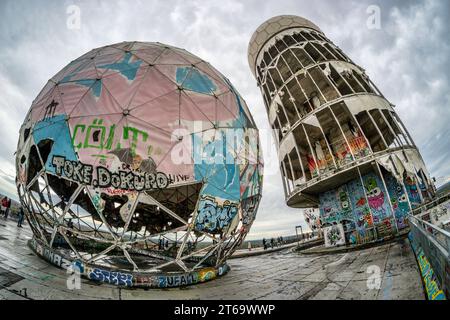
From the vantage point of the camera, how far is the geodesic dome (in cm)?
555

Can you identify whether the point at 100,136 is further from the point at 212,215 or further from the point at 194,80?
the point at 212,215

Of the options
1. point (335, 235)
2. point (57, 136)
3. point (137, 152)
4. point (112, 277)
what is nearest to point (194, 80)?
point (137, 152)

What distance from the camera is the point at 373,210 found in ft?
55.8

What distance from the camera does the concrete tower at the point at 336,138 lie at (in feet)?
53.0

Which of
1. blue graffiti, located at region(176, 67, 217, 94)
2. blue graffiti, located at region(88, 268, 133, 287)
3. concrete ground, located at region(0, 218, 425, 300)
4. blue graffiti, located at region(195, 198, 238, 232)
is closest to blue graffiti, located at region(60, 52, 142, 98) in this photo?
blue graffiti, located at region(176, 67, 217, 94)

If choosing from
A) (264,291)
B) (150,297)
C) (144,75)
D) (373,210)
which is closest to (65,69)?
(144,75)

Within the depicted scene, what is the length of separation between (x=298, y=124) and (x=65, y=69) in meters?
19.1

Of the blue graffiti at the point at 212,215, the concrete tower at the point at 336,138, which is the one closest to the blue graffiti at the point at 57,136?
the blue graffiti at the point at 212,215

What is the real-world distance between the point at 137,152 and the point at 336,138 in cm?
2078

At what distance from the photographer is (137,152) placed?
5.69 m

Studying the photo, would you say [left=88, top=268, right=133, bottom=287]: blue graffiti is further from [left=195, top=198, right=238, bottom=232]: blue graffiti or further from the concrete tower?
the concrete tower

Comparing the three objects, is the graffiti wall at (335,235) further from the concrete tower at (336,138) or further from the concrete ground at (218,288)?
the concrete ground at (218,288)

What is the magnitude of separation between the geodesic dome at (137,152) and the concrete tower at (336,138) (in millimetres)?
14167

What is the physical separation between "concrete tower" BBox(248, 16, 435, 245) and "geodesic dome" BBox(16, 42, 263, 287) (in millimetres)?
14167
